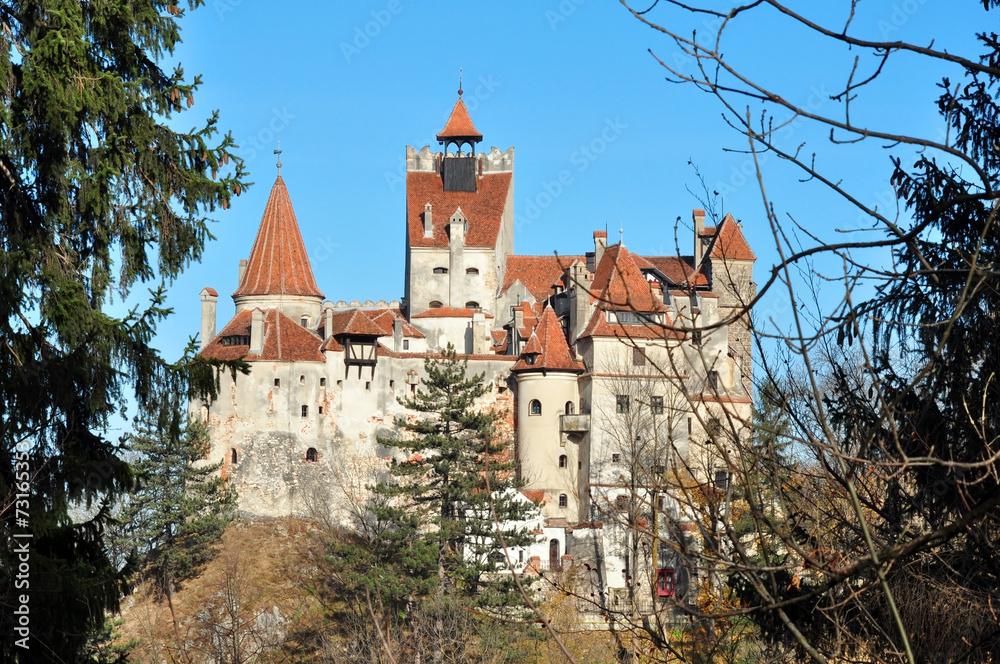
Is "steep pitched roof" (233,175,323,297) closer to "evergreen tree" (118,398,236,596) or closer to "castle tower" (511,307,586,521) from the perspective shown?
"evergreen tree" (118,398,236,596)

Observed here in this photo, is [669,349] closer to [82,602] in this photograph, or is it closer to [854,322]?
[854,322]

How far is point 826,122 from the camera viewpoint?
2.84m

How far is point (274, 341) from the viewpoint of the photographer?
42.9 meters

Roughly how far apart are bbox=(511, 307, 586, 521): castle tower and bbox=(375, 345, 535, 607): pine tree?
4304 millimetres

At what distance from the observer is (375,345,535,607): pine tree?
31000 mm

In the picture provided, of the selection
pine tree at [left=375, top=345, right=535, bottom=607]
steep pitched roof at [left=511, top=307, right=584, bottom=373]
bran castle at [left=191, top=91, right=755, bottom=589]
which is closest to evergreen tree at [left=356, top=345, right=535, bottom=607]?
pine tree at [left=375, top=345, right=535, bottom=607]

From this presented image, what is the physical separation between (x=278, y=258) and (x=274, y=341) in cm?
592

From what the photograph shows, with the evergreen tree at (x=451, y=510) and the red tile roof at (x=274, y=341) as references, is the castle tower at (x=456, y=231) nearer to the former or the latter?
the red tile roof at (x=274, y=341)

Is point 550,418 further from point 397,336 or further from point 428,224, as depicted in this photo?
point 428,224

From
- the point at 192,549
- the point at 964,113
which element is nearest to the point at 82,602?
the point at 964,113

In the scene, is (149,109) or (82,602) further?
(149,109)

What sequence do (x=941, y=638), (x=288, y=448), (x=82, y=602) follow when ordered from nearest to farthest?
(x=941, y=638) < (x=82, y=602) < (x=288, y=448)

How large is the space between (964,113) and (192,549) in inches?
1336

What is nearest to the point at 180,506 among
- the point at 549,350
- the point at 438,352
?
the point at 438,352
